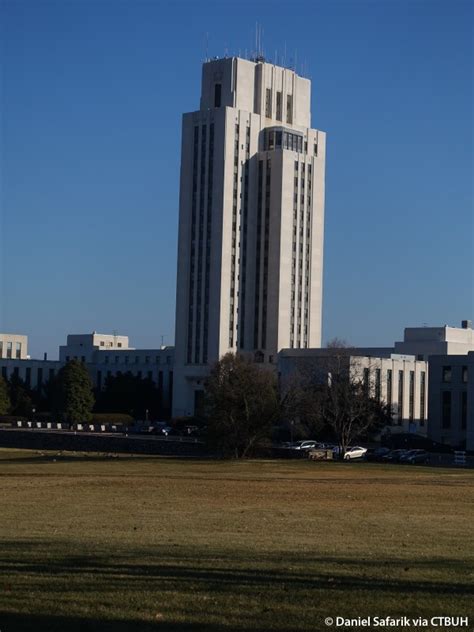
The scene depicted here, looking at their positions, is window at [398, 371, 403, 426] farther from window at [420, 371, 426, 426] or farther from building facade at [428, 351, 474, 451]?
building facade at [428, 351, 474, 451]

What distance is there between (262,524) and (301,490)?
19.1 metres

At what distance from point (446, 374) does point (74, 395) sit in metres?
50.5

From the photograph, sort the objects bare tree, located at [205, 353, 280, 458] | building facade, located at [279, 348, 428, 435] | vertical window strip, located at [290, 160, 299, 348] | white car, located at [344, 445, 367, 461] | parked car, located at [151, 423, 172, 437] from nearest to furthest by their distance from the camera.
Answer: bare tree, located at [205, 353, 280, 458]
white car, located at [344, 445, 367, 461]
building facade, located at [279, 348, 428, 435]
parked car, located at [151, 423, 172, 437]
vertical window strip, located at [290, 160, 299, 348]

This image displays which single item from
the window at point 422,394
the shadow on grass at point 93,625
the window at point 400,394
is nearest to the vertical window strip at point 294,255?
the window at point 422,394

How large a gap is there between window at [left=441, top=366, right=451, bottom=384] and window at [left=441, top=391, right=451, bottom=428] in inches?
49.6

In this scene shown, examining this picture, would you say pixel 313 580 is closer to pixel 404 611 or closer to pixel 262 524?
pixel 404 611

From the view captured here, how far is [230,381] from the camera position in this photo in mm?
92312

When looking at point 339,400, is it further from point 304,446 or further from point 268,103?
point 268,103

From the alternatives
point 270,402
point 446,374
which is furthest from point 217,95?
point 270,402

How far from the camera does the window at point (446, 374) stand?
381 ft

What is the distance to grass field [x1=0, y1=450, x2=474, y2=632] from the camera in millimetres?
15500

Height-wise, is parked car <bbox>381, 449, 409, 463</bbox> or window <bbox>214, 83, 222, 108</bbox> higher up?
window <bbox>214, 83, 222, 108</bbox>

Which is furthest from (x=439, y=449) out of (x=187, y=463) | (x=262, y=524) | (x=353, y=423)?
(x=262, y=524)

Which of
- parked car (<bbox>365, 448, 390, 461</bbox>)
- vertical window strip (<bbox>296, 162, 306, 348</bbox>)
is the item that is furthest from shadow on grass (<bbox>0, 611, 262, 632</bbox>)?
vertical window strip (<bbox>296, 162, 306, 348</bbox>)
